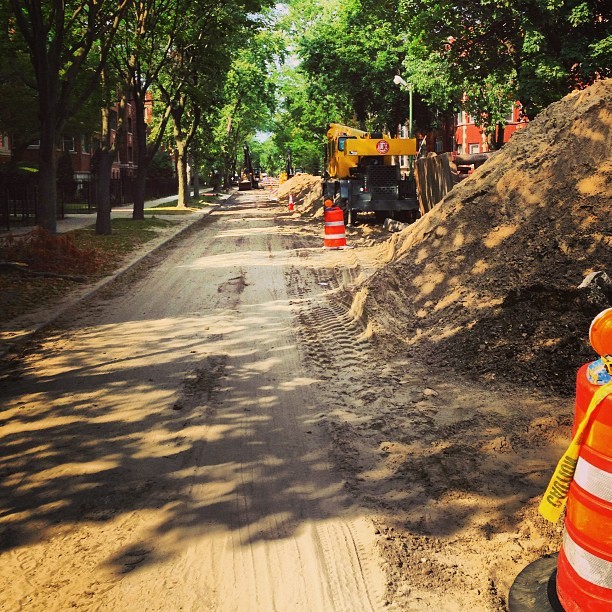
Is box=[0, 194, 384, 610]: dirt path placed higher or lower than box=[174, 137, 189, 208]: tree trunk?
lower

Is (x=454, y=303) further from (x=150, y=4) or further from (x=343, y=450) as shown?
(x=150, y=4)

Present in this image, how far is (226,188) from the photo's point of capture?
7406 centimetres

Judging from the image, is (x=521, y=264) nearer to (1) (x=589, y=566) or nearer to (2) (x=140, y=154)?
(1) (x=589, y=566)

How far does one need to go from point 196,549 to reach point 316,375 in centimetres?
308

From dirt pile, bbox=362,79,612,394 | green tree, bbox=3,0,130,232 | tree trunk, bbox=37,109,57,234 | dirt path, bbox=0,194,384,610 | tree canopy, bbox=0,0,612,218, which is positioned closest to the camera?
dirt path, bbox=0,194,384,610

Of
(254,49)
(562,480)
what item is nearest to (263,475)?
(562,480)

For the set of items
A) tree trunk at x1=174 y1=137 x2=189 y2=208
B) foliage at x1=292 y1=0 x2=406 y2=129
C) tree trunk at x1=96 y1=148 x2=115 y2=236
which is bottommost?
tree trunk at x1=96 y1=148 x2=115 y2=236

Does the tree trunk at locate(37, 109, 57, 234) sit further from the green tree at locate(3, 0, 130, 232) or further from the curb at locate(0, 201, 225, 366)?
the curb at locate(0, 201, 225, 366)

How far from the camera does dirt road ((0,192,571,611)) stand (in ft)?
10.6

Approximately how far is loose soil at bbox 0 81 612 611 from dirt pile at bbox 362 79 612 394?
0.02 metres

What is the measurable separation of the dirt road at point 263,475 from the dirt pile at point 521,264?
34 cm

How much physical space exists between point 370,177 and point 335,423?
1837cm

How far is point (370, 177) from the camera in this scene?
22.7 metres

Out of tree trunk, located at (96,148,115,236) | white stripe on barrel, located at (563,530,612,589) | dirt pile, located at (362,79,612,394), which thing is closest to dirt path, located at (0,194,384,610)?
white stripe on barrel, located at (563,530,612,589)
